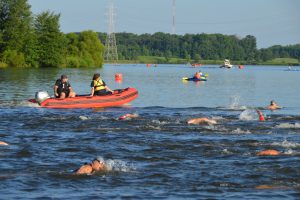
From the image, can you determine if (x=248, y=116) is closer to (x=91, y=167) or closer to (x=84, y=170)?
(x=91, y=167)

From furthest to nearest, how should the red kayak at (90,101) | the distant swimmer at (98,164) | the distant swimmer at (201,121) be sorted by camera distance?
the red kayak at (90,101)
the distant swimmer at (201,121)
the distant swimmer at (98,164)

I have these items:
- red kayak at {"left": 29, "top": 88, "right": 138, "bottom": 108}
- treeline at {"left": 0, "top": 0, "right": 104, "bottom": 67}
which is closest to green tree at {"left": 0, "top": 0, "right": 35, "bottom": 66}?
treeline at {"left": 0, "top": 0, "right": 104, "bottom": 67}

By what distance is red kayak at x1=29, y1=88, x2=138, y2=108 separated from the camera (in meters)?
24.9

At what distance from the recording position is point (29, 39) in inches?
3585

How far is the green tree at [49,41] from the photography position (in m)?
91.6

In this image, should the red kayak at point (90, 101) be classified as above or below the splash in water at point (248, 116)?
above

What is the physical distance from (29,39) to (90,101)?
2660 inches

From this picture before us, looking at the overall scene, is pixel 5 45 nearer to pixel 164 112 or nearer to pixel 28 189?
pixel 164 112

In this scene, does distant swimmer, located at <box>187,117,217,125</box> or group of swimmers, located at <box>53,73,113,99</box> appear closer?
distant swimmer, located at <box>187,117,217,125</box>

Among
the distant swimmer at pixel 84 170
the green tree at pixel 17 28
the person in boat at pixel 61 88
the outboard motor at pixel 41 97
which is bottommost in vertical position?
the distant swimmer at pixel 84 170

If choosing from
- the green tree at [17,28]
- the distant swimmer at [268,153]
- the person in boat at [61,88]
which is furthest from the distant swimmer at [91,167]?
the green tree at [17,28]

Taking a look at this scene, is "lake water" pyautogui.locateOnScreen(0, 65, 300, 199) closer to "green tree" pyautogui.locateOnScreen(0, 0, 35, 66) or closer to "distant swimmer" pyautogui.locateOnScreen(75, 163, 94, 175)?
"distant swimmer" pyautogui.locateOnScreen(75, 163, 94, 175)

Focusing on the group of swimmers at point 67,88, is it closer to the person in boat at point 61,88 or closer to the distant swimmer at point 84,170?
the person in boat at point 61,88

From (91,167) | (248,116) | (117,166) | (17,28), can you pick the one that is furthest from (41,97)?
(17,28)
